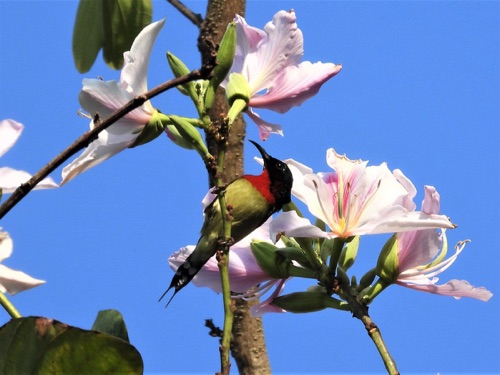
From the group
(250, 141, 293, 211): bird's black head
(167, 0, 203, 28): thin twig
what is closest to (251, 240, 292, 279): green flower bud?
(250, 141, 293, 211): bird's black head

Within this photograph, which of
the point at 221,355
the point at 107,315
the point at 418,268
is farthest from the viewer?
the point at 418,268

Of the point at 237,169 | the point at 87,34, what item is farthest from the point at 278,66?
the point at 87,34

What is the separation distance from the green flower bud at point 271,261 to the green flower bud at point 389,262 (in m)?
0.11

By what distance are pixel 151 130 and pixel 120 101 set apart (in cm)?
5

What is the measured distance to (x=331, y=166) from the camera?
1.00m

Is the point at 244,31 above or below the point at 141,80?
above

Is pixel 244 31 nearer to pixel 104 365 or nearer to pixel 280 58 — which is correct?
pixel 280 58

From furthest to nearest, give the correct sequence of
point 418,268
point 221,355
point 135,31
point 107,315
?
point 135,31
point 418,268
point 107,315
point 221,355

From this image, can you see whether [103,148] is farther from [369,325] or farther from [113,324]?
[369,325]

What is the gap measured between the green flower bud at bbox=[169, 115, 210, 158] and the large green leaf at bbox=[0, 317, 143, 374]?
8.9 inches

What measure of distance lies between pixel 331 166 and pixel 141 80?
0.26 m

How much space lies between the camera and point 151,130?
2.92 ft

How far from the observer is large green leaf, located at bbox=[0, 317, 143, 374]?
659 mm

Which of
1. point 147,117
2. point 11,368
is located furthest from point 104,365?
point 147,117
